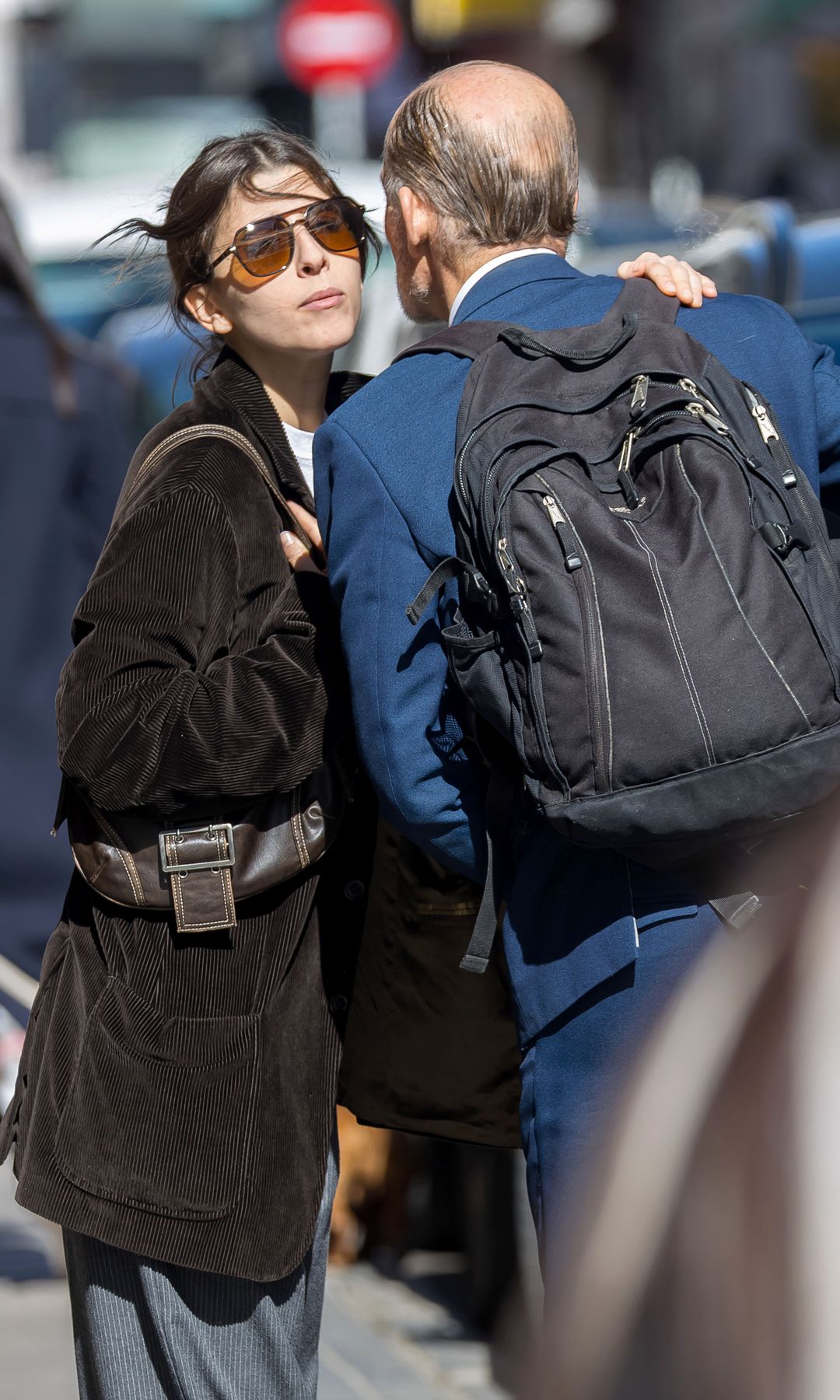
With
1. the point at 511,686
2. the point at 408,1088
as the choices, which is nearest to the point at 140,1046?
the point at 408,1088

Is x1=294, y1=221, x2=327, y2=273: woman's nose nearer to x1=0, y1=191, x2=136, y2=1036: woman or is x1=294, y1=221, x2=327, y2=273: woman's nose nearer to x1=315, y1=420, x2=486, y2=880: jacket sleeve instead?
x1=315, y1=420, x2=486, y2=880: jacket sleeve

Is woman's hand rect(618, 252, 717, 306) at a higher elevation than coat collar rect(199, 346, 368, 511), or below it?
higher

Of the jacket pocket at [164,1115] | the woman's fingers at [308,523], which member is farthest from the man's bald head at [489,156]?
the jacket pocket at [164,1115]

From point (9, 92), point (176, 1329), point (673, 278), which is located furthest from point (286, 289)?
point (9, 92)

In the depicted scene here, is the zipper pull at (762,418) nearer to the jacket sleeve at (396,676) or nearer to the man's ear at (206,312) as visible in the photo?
the jacket sleeve at (396,676)

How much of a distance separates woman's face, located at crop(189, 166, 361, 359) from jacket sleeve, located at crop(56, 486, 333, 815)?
34cm

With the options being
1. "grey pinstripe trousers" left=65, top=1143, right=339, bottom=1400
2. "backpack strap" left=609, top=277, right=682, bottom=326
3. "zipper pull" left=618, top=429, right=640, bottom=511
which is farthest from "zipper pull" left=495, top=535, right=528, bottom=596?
"grey pinstripe trousers" left=65, top=1143, right=339, bottom=1400

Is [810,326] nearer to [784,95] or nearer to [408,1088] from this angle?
[408,1088]

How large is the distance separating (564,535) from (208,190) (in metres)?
0.93

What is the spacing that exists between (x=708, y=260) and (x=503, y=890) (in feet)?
5.34

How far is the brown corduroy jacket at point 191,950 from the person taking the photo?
2068 mm

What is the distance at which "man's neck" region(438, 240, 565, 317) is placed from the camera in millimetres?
2064

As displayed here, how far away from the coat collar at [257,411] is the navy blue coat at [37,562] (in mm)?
1665

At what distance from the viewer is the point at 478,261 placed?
6.79ft
